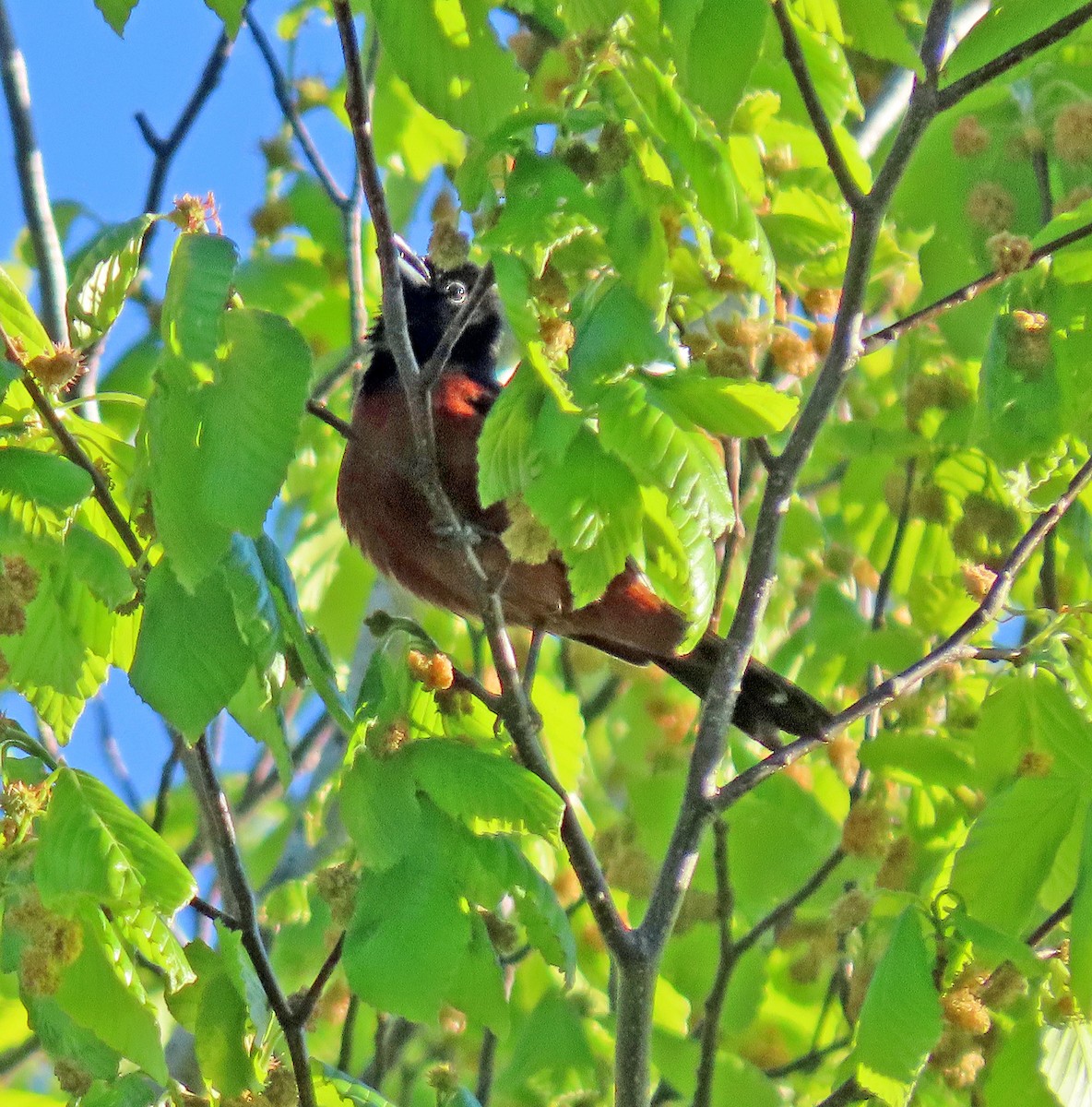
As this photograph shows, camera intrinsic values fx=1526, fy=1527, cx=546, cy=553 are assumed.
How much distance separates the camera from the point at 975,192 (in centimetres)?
297

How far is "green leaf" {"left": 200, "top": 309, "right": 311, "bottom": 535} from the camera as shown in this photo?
1.67 metres

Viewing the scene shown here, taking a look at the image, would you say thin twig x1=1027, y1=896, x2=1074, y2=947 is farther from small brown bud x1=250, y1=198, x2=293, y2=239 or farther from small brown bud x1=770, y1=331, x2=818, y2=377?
small brown bud x1=250, y1=198, x2=293, y2=239

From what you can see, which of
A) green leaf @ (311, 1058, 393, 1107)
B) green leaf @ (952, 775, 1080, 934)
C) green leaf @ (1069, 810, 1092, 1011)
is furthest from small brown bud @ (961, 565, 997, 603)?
green leaf @ (311, 1058, 393, 1107)

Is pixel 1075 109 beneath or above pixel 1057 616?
above

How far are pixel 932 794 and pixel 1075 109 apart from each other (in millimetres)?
1318

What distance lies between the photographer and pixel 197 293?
161 cm

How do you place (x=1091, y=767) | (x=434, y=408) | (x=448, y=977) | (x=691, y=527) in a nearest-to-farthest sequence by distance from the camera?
1. (x=691, y=527)
2. (x=448, y=977)
3. (x=1091, y=767)
4. (x=434, y=408)

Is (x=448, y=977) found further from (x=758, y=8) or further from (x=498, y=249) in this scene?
(x=758, y=8)

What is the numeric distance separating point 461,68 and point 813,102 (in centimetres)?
53

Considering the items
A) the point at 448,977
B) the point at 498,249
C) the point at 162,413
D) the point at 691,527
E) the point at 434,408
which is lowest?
the point at 448,977

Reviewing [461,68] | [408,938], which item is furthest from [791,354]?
[408,938]

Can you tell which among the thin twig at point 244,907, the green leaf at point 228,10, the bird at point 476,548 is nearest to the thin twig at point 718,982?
the bird at point 476,548

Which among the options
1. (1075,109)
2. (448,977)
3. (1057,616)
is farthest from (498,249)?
(1075,109)

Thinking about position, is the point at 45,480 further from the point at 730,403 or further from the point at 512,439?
the point at 730,403
